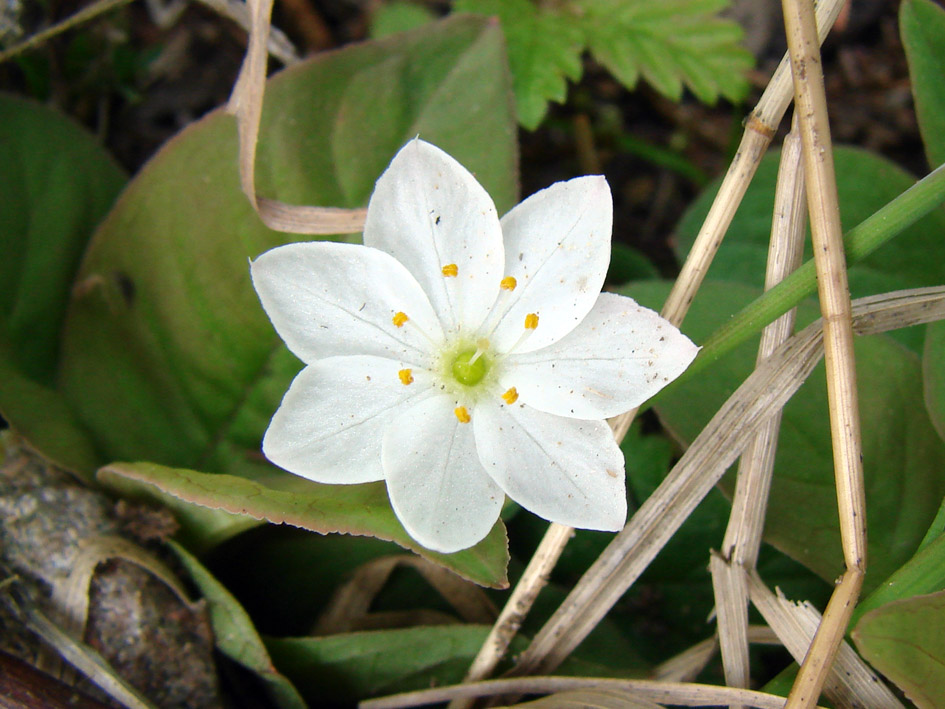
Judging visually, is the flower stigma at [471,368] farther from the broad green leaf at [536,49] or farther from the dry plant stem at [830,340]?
the broad green leaf at [536,49]

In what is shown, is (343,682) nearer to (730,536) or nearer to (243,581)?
(243,581)

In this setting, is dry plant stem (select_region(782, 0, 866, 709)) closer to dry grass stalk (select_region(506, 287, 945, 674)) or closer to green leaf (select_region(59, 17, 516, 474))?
dry grass stalk (select_region(506, 287, 945, 674))

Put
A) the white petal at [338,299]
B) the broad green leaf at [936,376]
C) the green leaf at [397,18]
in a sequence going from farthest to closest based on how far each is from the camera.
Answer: the green leaf at [397,18] → the broad green leaf at [936,376] → the white petal at [338,299]

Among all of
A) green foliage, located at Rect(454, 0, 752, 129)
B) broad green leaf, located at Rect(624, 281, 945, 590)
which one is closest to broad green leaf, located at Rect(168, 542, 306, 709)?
broad green leaf, located at Rect(624, 281, 945, 590)

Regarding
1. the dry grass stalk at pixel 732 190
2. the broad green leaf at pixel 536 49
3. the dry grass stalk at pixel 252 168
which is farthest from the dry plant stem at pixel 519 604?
the broad green leaf at pixel 536 49

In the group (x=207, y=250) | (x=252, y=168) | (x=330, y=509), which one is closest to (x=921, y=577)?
(x=330, y=509)

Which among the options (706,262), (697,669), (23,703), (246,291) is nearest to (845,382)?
→ (706,262)

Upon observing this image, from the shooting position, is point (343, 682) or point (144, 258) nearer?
point (343, 682)
